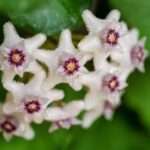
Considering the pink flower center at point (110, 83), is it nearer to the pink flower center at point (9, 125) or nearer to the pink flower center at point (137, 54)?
the pink flower center at point (137, 54)

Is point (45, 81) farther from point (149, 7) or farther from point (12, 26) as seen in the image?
point (149, 7)

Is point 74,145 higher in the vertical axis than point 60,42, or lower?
lower

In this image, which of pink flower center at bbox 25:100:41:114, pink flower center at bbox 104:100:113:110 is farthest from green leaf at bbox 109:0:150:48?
pink flower center at bbox 25:100:41:114

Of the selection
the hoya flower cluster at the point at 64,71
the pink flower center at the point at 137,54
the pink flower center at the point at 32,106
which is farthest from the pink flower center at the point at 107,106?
the pink flower center at the point at 32,106

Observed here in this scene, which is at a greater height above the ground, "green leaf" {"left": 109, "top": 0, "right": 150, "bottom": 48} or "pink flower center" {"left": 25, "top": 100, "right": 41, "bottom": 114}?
"green leaf" {"left": 109, "top": 0, "right": 150, "bottom": 48}

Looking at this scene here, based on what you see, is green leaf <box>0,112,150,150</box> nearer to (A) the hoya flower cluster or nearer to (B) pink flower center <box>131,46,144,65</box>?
(A) the hoya flower cluster

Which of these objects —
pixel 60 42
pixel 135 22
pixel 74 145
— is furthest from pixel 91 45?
pixel 74 145
